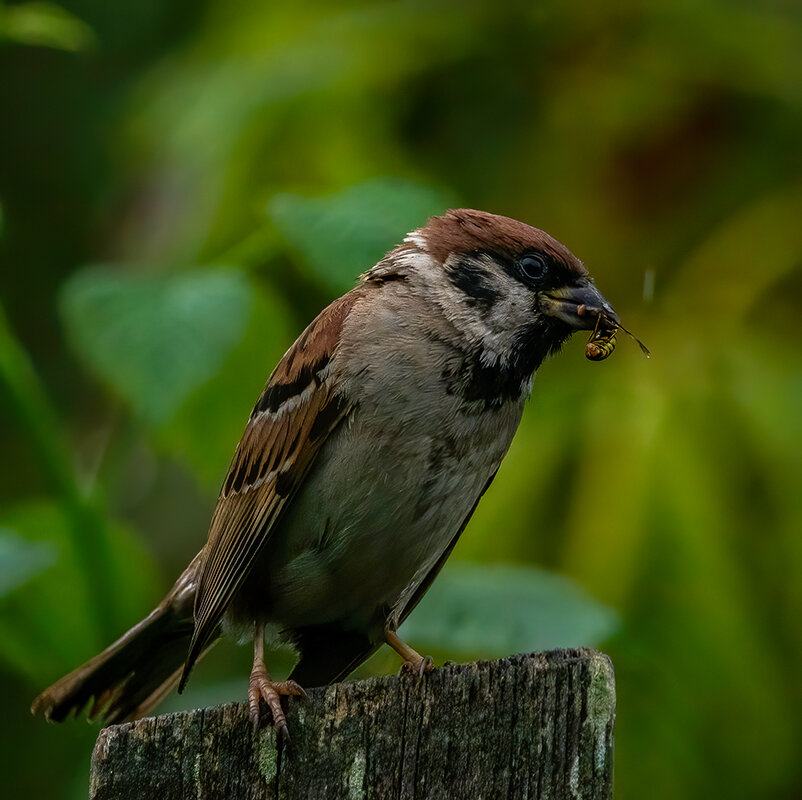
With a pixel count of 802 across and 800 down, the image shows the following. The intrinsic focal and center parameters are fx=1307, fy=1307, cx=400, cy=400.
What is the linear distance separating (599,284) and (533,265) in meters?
1.49

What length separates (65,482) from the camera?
3.54 m

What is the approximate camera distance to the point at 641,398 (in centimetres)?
475

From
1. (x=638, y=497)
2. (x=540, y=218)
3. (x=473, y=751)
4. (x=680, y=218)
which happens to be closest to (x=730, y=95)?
(x=680, y=218)

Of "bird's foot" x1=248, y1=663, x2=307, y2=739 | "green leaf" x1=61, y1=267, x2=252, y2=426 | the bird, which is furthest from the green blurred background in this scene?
"bird's foot" x1=248, y1=663, x2=307, y2=739

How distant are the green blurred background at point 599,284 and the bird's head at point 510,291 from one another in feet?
1.56

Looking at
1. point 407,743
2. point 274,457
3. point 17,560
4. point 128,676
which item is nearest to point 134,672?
point 128,676

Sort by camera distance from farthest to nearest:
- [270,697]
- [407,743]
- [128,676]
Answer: [128,676]
[270,697]
[407,743]

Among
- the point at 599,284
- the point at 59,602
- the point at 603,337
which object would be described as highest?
the point at 603,337

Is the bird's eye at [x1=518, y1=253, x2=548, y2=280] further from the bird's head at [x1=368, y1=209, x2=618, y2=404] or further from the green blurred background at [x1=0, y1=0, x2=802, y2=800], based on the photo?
the green blurred background at [x1=0, y1=0, x2=802, y2=800]

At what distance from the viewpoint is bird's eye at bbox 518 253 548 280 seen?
11.3 ft

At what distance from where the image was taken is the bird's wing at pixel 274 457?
11.1 feet

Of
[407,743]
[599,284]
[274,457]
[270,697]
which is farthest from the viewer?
[599,284]

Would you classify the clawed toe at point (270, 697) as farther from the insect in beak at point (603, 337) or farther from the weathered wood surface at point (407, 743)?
the insect in beak at point (603, 337)

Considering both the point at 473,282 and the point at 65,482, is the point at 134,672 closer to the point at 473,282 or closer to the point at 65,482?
the point at 65,482
